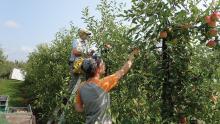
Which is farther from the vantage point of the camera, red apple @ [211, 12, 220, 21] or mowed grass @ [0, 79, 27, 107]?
mowed grass @ [0, 79, 27, 107]

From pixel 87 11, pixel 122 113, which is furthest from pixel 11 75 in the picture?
pixel 122 113

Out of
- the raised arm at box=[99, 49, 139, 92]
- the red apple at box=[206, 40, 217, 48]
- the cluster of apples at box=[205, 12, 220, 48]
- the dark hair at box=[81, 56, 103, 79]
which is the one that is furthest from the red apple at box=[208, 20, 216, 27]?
the dark hair at box=[81, 56, 103, 79]

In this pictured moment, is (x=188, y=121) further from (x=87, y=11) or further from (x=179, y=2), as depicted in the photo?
(x=87, y=11)

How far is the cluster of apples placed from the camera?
5.24m

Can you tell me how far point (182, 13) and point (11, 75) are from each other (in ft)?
265

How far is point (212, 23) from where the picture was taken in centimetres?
527

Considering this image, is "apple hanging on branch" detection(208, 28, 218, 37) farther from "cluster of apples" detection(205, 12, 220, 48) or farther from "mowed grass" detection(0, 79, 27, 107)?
"mowed grass" detection(0, 79, 27, 107)

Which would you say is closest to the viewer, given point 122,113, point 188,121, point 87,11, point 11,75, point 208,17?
point 208,17

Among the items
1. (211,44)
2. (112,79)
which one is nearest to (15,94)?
(112,79)

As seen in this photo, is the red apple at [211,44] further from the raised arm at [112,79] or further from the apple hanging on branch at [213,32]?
the raised arm at [112,79]

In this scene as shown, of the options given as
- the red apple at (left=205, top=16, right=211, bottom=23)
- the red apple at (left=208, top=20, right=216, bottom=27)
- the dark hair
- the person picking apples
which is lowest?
the person picking apples

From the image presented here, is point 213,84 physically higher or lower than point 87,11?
lower

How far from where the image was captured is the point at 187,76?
18.4 ft

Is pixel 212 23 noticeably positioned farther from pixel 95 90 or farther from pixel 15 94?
pixel 15 94
